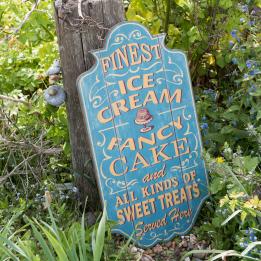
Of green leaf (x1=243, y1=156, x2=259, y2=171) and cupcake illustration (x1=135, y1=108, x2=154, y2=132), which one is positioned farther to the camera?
cupcake illustration (x1=135, y1=108, x2=154, y2=132)

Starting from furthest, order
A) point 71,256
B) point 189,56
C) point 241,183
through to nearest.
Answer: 1. point 189,56
2. point 241,183
3. point 71,256

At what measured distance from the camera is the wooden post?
3041 millimetres

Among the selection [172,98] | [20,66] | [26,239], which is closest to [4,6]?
[20,66]

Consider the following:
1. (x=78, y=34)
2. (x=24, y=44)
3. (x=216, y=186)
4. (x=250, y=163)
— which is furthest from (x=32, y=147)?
(x=250, y=163)

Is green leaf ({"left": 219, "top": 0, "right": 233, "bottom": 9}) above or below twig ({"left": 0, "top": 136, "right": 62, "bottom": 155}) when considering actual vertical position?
above

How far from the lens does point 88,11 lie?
10.0 feet

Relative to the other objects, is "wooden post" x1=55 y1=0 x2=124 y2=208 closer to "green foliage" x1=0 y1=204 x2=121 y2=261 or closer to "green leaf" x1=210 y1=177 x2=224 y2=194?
"green foliage" x1=0 y1=204 x2=121 y2=261

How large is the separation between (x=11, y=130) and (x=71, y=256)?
1.23m

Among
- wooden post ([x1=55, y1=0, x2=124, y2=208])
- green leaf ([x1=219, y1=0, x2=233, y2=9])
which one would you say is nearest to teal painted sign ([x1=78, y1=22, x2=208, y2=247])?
wooden post ([x1=55, y1=0, x2=124, y2=208])

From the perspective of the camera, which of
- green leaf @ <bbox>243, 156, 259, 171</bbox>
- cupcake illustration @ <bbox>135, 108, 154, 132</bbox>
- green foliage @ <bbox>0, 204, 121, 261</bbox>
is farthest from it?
cupcake illustration @ <bbox>135, 108, 154, 132</bbox>

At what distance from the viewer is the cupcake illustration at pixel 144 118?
3.13 meters

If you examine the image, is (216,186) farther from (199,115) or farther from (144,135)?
(199,115)

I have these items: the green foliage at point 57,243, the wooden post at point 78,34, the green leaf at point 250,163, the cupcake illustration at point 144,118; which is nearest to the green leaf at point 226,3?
the wooden post at point 78,34

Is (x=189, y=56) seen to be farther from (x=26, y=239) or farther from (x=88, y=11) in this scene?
(x=26, y=239)
